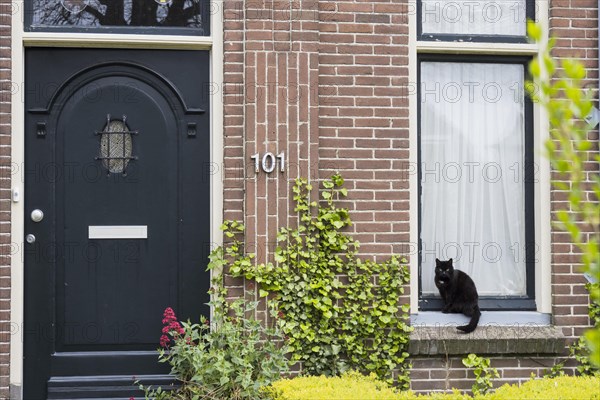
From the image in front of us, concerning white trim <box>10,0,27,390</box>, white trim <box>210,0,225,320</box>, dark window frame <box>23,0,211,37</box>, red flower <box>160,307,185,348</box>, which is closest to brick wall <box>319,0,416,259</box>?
white trim <box>210,0,225,320</box>

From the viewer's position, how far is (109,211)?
579cm

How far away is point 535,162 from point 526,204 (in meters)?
0.34

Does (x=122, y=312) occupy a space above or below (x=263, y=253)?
below

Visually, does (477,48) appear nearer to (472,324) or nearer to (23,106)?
(472,324)

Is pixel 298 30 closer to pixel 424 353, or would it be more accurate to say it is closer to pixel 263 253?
pixel 263 253

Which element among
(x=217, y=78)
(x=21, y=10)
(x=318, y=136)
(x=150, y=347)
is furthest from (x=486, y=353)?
(x=21, y=10)

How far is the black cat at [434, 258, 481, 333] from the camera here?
19.3ft

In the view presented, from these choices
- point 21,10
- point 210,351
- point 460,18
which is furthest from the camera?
point 460,18

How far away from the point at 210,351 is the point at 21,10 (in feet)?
9.19

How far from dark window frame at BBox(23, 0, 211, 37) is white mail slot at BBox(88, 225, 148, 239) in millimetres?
1438

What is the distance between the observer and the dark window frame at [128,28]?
5.70 meters

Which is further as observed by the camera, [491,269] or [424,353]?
[491,269]

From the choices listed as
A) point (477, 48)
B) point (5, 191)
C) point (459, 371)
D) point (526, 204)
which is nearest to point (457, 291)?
point (459, 371)

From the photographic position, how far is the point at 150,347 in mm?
5820
